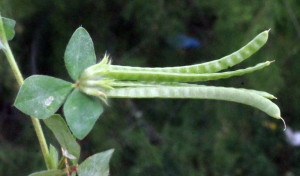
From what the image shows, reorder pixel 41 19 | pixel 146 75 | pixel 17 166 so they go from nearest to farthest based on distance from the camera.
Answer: pixel 146 75, pixel 17 166, pixel 41 19

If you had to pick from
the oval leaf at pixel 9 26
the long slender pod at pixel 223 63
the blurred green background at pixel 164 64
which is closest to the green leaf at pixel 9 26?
the oval leaf at pixel 9 26

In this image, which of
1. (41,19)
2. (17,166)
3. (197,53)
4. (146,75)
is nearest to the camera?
(146,75)

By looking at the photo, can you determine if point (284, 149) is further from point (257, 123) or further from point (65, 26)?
point (65, 26)

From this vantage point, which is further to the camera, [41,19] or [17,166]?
[41,19]

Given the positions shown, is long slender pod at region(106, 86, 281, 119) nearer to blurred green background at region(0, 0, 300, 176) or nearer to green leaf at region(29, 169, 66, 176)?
green leaf at region(29, 169, 66, 176)

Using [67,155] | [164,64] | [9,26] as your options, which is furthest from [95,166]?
[164,64]

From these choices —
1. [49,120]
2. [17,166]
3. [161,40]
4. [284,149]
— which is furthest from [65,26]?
[49,120]
